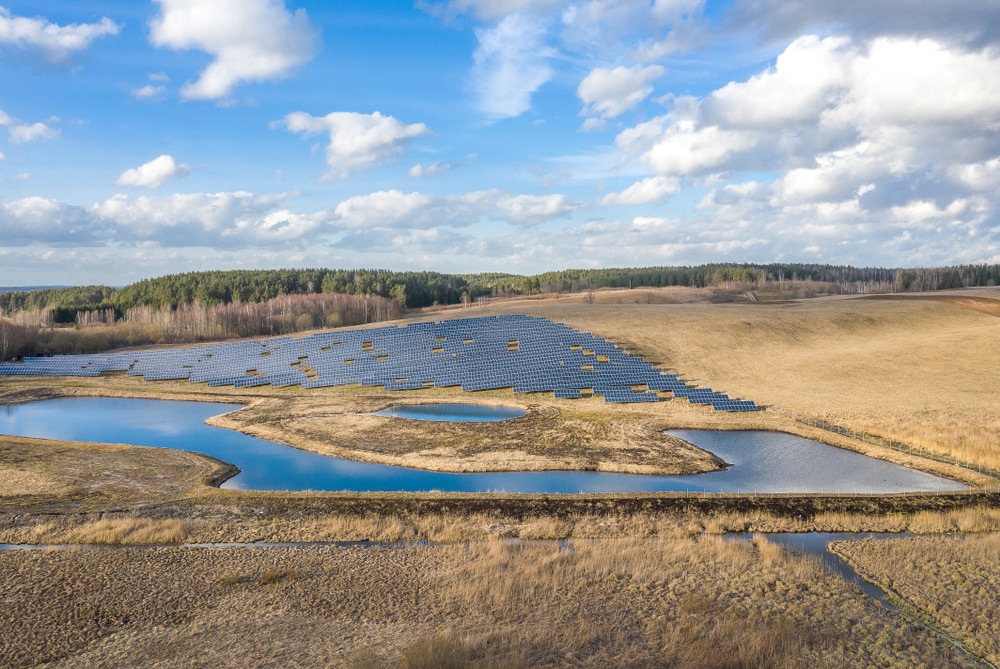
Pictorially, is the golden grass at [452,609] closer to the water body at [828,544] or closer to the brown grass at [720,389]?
the water body at [828,544]

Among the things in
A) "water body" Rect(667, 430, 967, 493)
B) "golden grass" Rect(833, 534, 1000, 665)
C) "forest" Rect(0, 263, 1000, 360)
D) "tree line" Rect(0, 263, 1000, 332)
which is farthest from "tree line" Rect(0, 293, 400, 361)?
"golden grass" Rect(833, 534, 1000, 665)

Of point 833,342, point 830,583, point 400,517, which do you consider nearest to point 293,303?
point 833,342

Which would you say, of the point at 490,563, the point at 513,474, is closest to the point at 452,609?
the point at 490,563

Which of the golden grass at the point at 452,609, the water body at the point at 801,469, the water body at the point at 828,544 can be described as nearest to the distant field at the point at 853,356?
the water body at the point at 801,469

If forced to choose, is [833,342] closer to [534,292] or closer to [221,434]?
[221,434]

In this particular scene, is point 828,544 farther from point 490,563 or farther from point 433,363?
point 433,363

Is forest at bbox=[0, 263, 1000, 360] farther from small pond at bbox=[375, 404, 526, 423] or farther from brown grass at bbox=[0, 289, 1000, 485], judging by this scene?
small pond at bbox=[375, 404, 526, 423]
